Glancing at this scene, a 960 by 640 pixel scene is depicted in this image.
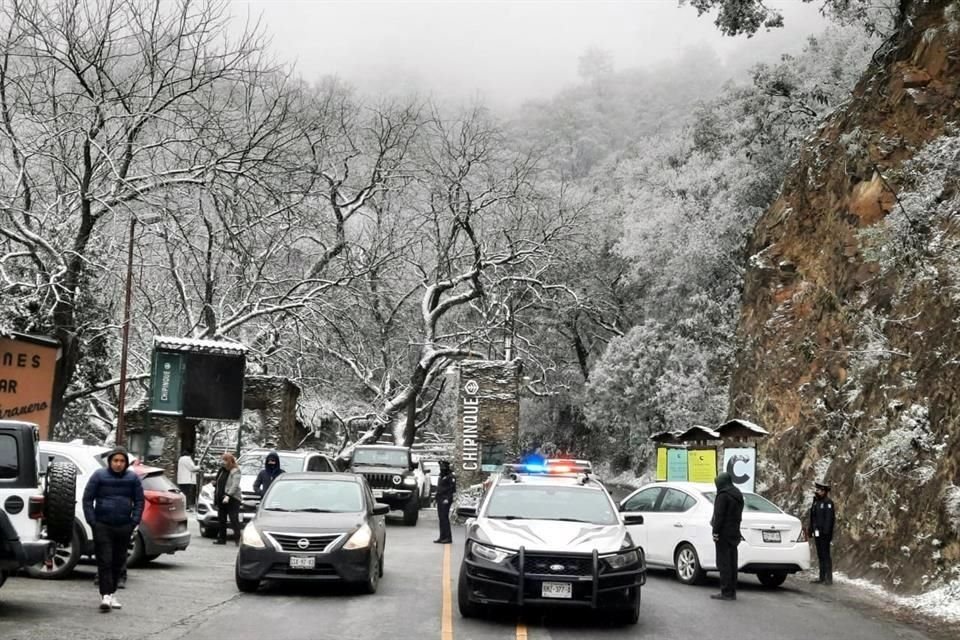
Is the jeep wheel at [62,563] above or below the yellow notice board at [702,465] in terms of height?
below

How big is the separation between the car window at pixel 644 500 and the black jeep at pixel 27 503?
9692 mm

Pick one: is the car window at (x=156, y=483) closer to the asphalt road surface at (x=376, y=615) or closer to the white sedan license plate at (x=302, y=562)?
the asphalt road surface at (x=376, y=615)

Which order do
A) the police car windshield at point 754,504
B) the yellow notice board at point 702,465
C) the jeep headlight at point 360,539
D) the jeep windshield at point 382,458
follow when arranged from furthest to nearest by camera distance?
the jeep windshield at point 382,458
the yellow notice board at point 702,465
the police car windshield at point 754,504
the jeep headlight at point 360,539

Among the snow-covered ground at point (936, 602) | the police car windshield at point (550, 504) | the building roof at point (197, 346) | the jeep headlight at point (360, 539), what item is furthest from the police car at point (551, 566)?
the building roof at point (197, 346)

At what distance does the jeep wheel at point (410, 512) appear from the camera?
1141 inches

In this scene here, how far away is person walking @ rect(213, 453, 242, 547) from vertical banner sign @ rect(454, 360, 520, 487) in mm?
17694

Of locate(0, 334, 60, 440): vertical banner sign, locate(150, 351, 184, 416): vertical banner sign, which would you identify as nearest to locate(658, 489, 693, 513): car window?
locate(0, 334, 60, 440): vertical banner sign

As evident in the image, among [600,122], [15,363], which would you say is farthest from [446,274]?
[600,122]

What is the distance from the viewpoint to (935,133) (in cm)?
2381

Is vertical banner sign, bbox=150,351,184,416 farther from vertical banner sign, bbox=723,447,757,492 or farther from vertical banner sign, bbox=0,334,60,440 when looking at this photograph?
vertical banner sign, bbox=723,447,757,492

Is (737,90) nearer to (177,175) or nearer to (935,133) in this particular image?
(935,133)

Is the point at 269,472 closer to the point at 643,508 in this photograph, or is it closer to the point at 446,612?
the point at 643,508

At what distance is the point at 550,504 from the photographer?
1279 cm

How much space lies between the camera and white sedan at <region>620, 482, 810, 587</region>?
1587cm
